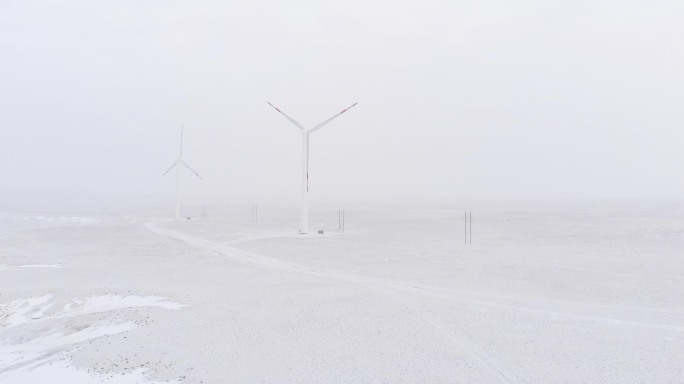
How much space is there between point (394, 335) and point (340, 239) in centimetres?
2653

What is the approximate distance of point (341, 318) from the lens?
13891 millimetres

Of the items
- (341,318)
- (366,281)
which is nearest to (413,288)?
(366,281)

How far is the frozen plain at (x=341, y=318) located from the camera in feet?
33.2

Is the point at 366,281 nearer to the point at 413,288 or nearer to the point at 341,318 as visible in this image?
the point at 413,288

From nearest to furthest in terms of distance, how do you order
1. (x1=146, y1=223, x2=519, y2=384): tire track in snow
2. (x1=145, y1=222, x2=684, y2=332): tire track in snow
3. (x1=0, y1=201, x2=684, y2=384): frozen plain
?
(x1=146, y1=223, x2=519, y2=384): tire track in snow, (x1=0, y1=201, x2=684, y2=384): frozen plain, (x1=145, y1=222, x2=684, y2=332): tire track in snow

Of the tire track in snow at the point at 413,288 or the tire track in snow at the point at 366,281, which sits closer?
the tire track in snow at the point at 366,281

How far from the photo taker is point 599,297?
1669 cm

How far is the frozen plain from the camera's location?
10.1 metres

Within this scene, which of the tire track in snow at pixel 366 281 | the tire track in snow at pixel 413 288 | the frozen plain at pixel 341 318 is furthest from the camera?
the tire track in snow at pixel 413 288

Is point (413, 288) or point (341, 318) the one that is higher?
point (413, 288)

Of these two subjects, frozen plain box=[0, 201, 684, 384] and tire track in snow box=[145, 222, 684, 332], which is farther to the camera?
tire track in snow box=[145, 222, 684, 332]

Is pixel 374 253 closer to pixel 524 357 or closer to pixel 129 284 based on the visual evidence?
pixel 129 284

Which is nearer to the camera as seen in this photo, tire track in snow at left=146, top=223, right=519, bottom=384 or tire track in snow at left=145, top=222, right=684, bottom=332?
tire track in snow at left=146, top=223, right=519, bottom=384

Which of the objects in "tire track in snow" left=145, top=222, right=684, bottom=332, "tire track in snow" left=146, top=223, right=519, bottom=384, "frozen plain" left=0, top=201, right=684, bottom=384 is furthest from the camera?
"tire track in snow" left=145, top=222, right=684, bottom=332
